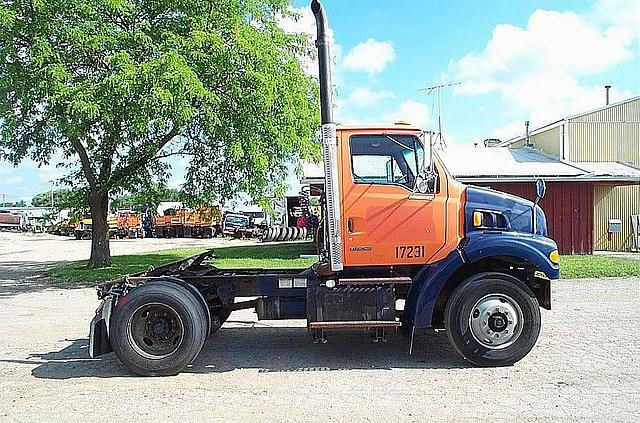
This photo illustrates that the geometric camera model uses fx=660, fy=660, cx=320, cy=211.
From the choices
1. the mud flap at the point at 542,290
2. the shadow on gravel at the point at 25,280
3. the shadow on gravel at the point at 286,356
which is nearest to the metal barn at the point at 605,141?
the shadow on gravel at the point at 25,280

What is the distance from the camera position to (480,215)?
7938mm

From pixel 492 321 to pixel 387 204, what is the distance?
5.96 feet

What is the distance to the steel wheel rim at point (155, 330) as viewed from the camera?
7555mm

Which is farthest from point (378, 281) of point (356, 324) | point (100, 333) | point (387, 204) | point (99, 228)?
point (99, 228)

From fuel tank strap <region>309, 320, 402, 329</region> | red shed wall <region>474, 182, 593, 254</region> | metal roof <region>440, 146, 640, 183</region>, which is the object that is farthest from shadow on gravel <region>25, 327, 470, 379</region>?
red shed wall <region>474, 182, 593, 254</region>

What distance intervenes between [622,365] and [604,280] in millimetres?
9368

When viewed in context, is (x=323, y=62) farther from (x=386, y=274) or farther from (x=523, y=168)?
(x=523, y=168)

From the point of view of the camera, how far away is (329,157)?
24.8 feet

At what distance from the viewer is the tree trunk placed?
20188 mm

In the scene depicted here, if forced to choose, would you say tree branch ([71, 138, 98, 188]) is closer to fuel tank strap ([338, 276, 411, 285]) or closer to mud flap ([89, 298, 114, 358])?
mud flap ([89, 298, 114, 358])

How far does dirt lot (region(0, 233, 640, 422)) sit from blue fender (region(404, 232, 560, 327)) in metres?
0.70

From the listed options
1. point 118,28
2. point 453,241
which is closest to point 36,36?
point 118,28

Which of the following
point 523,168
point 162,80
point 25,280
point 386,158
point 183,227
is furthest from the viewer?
point 183,227

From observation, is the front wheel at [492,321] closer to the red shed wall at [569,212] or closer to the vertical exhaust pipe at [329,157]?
the vertical exhaust pipe at [329,157]
